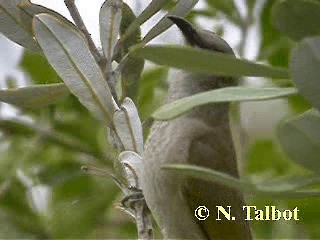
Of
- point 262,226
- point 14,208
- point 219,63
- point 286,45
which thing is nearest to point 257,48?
point 286,45

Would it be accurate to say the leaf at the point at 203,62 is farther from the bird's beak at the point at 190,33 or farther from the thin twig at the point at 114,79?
the bird's beak at the point at 190,33

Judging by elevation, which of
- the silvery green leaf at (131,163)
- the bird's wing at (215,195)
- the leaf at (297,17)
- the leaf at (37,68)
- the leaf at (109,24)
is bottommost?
the bird's wing at (215,195)

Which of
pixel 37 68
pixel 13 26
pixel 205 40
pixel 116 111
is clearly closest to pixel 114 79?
pixel 116 111

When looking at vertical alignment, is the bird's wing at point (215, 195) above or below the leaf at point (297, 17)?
below

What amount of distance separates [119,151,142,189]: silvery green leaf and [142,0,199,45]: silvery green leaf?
17cm

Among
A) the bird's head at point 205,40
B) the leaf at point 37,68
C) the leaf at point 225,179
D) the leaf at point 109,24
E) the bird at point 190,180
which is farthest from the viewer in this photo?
the leaf at point 37,68

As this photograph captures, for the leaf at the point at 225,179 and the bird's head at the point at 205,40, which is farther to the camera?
the bird's head at the point at 205,40

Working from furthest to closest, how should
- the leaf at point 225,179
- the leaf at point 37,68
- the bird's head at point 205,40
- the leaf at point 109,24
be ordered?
the leaf at point 37,68 < the bird's head at point 205,40 < the leaf at point 109,24 < the leaf at point 225,179

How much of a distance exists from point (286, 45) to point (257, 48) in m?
0.13

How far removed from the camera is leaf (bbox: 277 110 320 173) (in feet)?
2.34

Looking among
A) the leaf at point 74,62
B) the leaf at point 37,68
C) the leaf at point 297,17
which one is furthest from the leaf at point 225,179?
the leaf at point 37,68

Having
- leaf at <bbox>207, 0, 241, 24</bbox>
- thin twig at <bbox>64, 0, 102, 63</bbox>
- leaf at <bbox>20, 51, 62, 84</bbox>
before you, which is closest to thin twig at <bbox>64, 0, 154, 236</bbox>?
thin twig at <bbox>64, 0, 102, 63</bbox>

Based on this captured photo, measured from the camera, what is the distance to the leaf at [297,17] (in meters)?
0.74

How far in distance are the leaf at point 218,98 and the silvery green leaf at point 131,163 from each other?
1.43 ft
